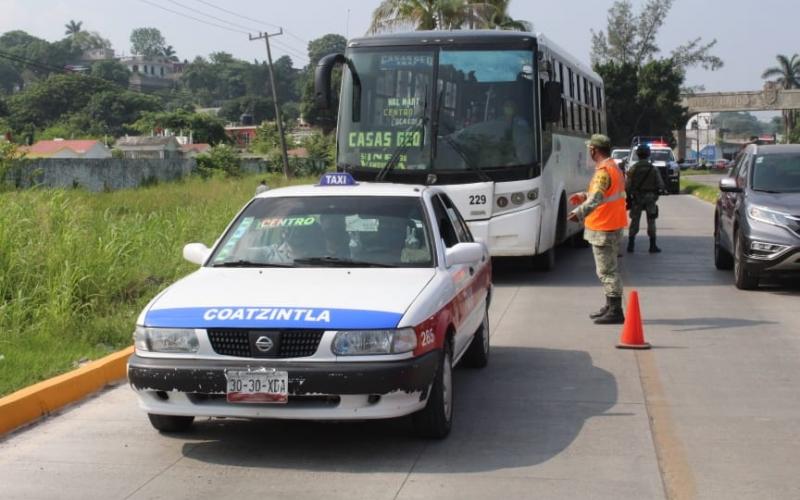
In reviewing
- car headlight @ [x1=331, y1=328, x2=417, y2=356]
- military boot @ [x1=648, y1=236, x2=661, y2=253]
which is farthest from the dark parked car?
car headlight @ [x1=331, y1=328, x2=417, y2=356]

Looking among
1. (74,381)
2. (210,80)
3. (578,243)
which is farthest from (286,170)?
(210,80)

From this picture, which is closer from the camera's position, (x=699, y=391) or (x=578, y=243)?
(x=699, y=391)

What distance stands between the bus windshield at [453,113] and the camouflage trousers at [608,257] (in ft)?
12.8

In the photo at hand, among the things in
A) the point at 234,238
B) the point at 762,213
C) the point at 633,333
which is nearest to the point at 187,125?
the point at 762,213

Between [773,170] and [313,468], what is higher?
[773,170]

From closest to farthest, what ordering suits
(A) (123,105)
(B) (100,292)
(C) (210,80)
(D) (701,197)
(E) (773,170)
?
(B) (100,292)
(E) (773,170)
(D) (701,197)
(A) (123,105)
(C) (210,80)

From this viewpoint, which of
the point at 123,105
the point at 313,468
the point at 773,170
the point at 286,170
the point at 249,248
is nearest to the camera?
the point at 313,468

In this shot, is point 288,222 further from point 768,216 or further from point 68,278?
point 768,216

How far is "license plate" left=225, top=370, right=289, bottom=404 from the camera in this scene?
20.0 ft

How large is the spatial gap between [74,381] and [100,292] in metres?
3.23

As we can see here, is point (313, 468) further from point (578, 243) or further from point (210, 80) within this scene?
point (210, 80)

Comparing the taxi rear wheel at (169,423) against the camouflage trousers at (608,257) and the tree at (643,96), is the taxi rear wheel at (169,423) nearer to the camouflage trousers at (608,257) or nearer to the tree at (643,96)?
the camouflage trousers at (608,257)

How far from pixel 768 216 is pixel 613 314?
3.15m

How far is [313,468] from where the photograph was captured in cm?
626
